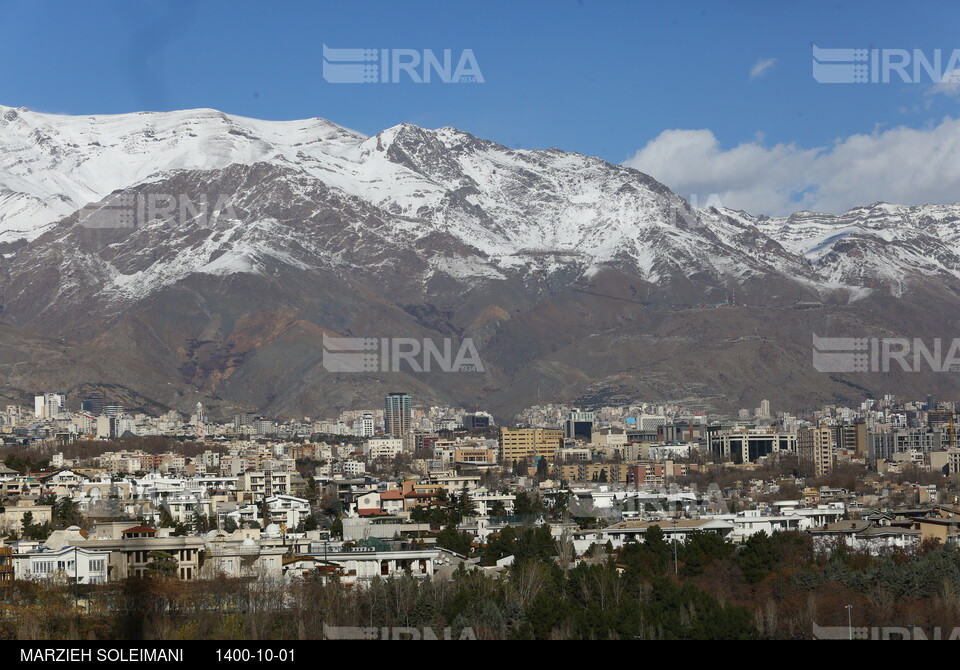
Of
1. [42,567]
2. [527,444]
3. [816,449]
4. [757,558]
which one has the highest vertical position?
[527,444]

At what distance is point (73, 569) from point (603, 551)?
12.8 m

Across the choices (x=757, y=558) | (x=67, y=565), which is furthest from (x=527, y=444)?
(x=67, y=565)

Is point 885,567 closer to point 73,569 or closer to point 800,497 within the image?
point 73,569

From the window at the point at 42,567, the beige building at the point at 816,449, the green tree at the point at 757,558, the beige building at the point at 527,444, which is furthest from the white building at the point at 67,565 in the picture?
the beige building at the point at 527,444

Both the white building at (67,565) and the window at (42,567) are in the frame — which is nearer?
the white building at (67,565)

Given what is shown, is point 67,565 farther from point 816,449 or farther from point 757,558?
point 816,449

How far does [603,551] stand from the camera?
43219mm

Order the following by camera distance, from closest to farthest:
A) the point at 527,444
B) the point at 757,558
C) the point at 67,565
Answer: the point at 67,565, the point at 757,558, the point at 527,444

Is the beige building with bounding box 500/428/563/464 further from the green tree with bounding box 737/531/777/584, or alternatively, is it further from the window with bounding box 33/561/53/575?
the window with bounding box 33/561/53/575

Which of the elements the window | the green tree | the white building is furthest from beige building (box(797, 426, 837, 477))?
the window

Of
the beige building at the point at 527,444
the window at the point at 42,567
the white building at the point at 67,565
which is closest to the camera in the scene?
the white building at the point at 67,565

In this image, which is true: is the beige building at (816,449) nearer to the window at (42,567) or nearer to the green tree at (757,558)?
the green tree at (757,558)

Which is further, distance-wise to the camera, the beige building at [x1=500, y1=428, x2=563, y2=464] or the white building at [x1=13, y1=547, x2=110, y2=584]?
the beige building at [x1=500, y1=428, x2=563, y2=464]

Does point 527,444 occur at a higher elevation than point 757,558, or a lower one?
higher
